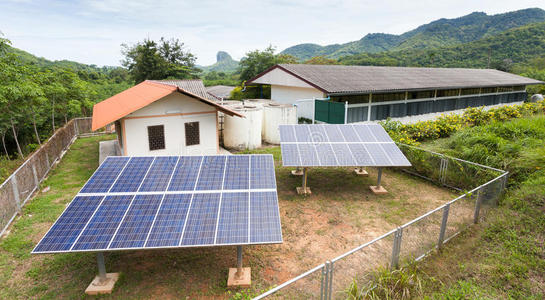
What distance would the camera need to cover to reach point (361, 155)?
10672mm

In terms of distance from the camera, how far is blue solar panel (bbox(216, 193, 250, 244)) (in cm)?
563

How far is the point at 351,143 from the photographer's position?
37.2 ft

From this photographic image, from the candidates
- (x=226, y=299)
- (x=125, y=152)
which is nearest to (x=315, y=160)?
(x=226, y=299)

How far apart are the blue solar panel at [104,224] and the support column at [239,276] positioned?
252 cm

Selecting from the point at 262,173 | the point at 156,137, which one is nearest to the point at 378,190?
the point at 262,173

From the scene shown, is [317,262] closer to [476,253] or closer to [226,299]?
[226,299]

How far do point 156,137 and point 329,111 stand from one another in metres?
10.5

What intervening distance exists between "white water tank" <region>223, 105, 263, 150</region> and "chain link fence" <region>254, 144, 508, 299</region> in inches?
410

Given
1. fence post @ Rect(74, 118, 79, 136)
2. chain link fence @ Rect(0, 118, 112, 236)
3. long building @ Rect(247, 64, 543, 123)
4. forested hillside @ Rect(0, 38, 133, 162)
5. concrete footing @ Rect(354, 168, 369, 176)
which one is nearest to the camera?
chain link fence @ Rect(0, 118, 112, 236)

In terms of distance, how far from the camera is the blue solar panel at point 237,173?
6.98 m

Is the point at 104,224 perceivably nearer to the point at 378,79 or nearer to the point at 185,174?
the point at 185,174

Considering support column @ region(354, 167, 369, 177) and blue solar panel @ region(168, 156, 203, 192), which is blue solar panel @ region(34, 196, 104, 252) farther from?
support column @ region(354, 167, 369, 177)

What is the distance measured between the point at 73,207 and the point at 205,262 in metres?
3.12

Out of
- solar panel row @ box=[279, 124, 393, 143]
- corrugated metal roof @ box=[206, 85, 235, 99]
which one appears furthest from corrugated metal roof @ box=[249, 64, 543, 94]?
solar panel row @ box=[279, 124, 393, 143]
